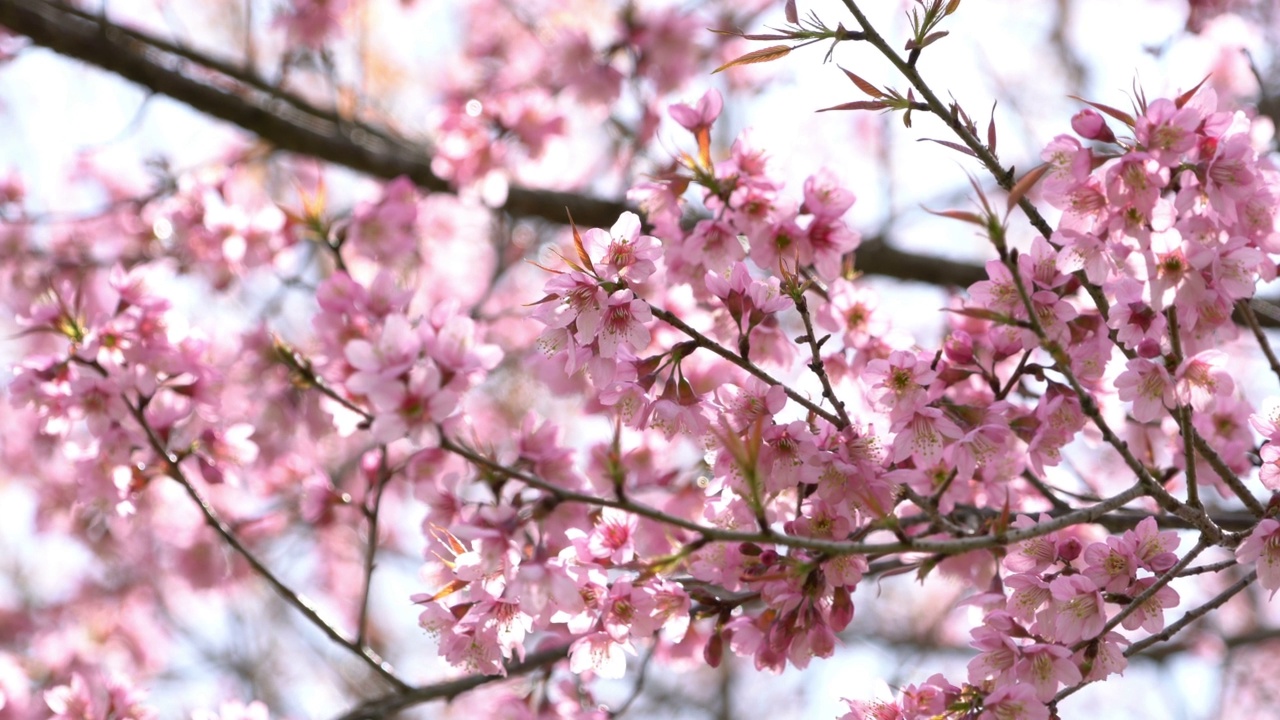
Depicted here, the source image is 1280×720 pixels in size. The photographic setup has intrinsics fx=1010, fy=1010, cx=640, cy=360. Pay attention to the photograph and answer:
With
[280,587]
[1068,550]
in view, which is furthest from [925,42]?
[280,587]

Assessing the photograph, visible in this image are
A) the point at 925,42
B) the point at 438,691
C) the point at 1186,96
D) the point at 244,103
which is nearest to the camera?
the point at 925,42

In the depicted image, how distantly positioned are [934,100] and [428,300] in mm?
4032

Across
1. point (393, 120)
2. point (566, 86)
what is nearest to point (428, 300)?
point (393, 120)

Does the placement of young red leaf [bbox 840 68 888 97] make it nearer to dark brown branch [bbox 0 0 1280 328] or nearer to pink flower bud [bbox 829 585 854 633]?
pink flower bud [bbox 829 585 854 633]

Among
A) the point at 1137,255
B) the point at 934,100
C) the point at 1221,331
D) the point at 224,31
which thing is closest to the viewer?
the point at 934,100

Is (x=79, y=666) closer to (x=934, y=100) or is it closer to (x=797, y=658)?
(x=797, y=658)

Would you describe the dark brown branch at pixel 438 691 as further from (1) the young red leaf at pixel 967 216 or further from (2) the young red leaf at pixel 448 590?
(1) the young red leaf at pixel 967 216

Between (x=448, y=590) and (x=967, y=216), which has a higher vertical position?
(x=967, y=216)

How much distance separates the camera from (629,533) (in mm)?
1928

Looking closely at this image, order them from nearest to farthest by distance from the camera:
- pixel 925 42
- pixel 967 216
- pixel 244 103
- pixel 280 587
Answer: pixel 967 216 < pixel 925 42 < pixel 280 587 < pixel 244 103

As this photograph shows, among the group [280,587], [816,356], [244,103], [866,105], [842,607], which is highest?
[244,103]

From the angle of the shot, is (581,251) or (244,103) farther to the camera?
(244,103)

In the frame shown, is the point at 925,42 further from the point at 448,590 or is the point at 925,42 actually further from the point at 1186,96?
the point at 448,590

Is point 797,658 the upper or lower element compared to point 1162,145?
lower
